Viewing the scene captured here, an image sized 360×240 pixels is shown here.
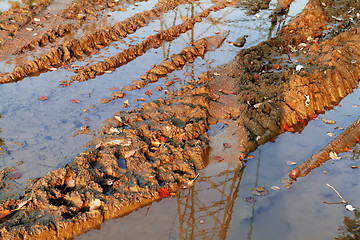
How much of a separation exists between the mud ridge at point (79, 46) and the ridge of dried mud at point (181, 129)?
9.51 feet

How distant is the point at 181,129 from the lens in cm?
511

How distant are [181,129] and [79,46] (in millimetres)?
4564

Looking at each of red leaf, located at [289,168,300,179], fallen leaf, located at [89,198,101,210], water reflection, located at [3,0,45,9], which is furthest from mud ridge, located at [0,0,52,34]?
red leaf, located at [289,168,300,179]

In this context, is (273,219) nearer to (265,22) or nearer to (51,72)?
(51,72)

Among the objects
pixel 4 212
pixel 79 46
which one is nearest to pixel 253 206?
pixel 4 212

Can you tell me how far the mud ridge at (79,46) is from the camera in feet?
23.0

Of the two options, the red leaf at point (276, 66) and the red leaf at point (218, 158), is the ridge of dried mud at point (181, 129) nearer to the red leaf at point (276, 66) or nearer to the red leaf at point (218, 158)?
the red leaf at point (276, 66)

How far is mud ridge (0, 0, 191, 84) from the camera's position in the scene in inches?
276

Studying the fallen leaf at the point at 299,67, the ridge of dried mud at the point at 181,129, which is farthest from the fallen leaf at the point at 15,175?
the fallen leaf at the point at 299,67

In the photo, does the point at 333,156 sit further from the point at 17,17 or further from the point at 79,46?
the point at 17,17

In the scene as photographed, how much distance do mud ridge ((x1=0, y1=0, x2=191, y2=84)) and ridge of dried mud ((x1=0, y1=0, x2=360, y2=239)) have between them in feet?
9.51

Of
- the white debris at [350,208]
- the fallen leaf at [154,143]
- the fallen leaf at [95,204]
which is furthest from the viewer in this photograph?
the fallen leaf at [154,143]

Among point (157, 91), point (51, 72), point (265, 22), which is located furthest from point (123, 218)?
point (265, 22)

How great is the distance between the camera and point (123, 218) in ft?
12.8
